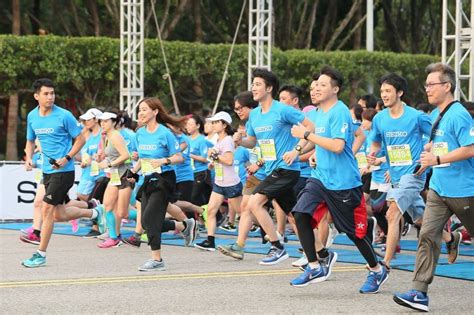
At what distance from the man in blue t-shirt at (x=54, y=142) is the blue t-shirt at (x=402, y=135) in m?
3.36

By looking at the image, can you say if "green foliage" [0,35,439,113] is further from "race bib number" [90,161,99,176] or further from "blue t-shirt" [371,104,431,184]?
"blue t-shirt" [371,104,431,184]

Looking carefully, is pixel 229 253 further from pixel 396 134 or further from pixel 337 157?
pixel 337 157

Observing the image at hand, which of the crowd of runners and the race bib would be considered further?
the crowd of runners

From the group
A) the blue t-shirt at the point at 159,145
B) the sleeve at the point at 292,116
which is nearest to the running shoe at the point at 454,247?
the sleeve at the point at 292,116

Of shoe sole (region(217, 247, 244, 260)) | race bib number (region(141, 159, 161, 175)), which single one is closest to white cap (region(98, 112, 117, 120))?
race bib number (region(141, 159, 161, 175))

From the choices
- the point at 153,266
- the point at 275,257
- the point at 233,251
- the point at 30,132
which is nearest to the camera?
the point at 153,266

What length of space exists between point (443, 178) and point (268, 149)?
3.46 m

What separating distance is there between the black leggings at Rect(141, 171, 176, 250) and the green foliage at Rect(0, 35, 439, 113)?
16.3m

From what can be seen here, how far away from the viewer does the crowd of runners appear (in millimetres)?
8531

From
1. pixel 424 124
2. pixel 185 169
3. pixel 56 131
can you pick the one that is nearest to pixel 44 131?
pixel 56 131

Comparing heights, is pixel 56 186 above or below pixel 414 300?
above

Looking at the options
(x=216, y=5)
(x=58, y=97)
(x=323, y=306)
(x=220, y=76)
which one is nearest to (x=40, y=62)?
(x=58, y=97)

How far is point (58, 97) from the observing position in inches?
1145

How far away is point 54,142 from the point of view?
41.4 ft
